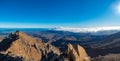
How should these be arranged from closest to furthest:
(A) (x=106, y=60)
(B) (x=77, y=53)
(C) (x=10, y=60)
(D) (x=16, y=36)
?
(B) (x=77, y=53) < (C) (x=10, y=60) < (A) (x=106, y=60) < (D) (x=16, y=36)

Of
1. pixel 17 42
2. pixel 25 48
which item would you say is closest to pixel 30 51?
pixel 25 48

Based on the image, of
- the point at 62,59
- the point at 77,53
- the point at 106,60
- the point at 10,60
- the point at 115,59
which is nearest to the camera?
the point at 62,59

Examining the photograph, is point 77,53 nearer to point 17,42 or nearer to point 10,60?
point 10,60

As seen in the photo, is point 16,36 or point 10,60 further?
point 16,36

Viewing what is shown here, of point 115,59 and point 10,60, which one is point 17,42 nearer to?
point 115,59

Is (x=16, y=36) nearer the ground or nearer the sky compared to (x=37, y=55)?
nearer the sky

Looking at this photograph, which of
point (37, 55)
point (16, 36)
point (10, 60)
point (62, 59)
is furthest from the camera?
point (16, 36)

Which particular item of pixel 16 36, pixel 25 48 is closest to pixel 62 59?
pixel 25 48

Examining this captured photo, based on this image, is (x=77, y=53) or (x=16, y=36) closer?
(x=77, y=53)

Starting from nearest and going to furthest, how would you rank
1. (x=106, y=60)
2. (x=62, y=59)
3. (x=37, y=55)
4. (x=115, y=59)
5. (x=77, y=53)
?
1. (x=62, y=59)
2. (x=77, y=53)
3. (x=106, y=60)
4. (x=115, y=59)
5. (x=37, y=55)
